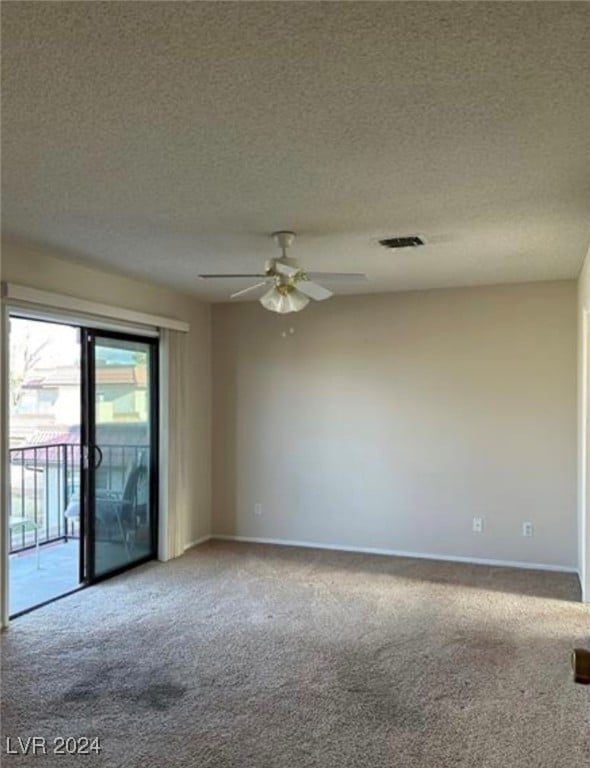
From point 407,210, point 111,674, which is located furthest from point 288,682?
point 407,210

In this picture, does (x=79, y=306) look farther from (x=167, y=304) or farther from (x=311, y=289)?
(x=311, y=289)

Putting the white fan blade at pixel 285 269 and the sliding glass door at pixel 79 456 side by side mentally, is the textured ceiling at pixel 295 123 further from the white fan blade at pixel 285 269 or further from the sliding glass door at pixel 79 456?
the sliding glass door at pixel 79 456

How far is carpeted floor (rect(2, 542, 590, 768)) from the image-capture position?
254 centimetres

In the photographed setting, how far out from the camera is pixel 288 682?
3.10 meters

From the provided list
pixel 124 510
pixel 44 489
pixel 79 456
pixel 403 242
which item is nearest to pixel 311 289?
pixel 403 242

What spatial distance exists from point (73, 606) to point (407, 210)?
3.37m

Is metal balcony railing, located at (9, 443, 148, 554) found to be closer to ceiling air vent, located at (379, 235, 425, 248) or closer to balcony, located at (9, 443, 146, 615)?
balcony, located at (9, 443, 146, 615)

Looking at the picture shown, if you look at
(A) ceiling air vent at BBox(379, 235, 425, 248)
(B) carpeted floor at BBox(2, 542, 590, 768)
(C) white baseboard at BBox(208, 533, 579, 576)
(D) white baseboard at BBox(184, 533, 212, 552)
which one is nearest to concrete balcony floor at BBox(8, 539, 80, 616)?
(B) carpeted floor at BBox(2, 542, 590, 768)

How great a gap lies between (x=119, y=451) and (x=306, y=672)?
2600 millimetres

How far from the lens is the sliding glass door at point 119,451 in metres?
4.74

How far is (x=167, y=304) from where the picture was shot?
18.2 feet

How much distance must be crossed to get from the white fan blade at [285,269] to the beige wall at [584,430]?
200 centimetres

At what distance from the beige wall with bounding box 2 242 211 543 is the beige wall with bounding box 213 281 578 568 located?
15 centimetres

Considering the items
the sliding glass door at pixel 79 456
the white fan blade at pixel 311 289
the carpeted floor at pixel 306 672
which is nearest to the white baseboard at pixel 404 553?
the carpeted floor at pixel 306 672
